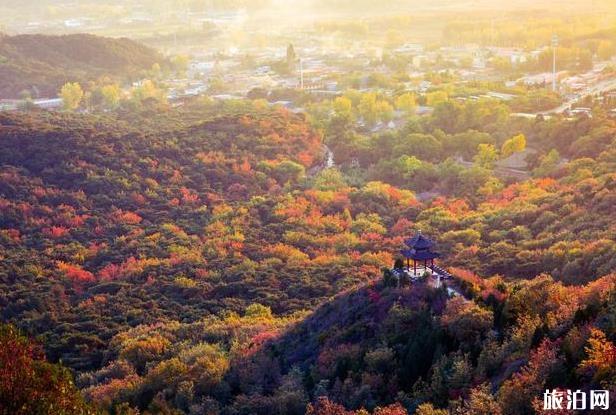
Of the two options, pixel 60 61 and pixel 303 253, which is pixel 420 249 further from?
pixel 60 61

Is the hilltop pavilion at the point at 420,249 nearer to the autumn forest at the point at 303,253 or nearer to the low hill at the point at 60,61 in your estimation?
the autumn forest at the point at 303,253

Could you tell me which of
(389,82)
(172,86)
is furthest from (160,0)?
(389,82)

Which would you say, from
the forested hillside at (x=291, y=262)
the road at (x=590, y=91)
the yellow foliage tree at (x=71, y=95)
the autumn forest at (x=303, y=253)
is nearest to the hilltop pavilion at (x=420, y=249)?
the autumn forest at (x=303, y=253)

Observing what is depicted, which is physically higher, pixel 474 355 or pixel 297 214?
pixel 474 355

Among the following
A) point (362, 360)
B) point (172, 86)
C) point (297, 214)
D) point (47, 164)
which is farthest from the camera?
point (172, 86)

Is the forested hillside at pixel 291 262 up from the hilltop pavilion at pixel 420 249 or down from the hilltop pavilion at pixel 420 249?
down

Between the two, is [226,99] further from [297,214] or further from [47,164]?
[297,214]

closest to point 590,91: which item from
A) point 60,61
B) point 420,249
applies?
point 60,61
